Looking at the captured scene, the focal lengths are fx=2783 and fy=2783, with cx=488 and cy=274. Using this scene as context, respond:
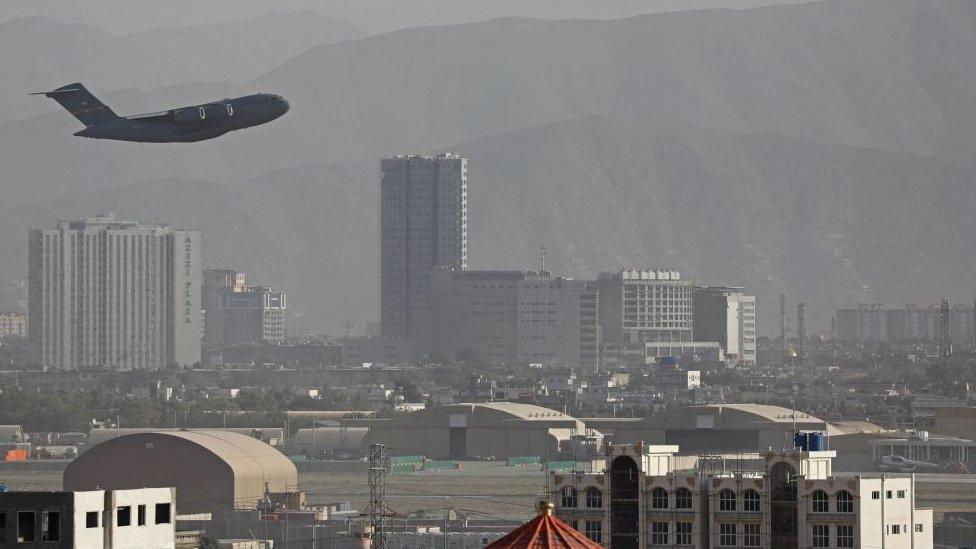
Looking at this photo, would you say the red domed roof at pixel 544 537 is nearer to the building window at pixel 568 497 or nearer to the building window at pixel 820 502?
the building window at pixel 820 502

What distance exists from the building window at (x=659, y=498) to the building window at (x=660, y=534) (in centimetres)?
46

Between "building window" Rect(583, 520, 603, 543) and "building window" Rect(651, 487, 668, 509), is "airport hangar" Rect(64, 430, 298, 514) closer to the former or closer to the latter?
"building window" Rect(583, 520, 603, 543)

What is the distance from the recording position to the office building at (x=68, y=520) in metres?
42.2

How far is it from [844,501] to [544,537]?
30373 mm

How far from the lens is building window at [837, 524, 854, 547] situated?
68.4 metres

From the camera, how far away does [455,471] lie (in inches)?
6683

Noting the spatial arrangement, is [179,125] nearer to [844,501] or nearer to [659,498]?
[659,498]

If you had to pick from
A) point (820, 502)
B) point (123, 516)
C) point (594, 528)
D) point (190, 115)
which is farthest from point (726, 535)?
point (190, 115)

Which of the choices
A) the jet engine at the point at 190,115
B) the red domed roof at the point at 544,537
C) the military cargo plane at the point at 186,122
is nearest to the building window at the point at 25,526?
the red domed roof at the point at 544,537

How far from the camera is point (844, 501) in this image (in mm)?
68375

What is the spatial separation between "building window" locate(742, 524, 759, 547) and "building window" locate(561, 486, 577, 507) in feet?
14.7

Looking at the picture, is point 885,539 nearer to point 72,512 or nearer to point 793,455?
point 793,455

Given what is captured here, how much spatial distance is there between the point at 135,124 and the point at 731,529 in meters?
40.6

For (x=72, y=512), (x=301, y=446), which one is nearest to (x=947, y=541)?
(x=72, y=512)
